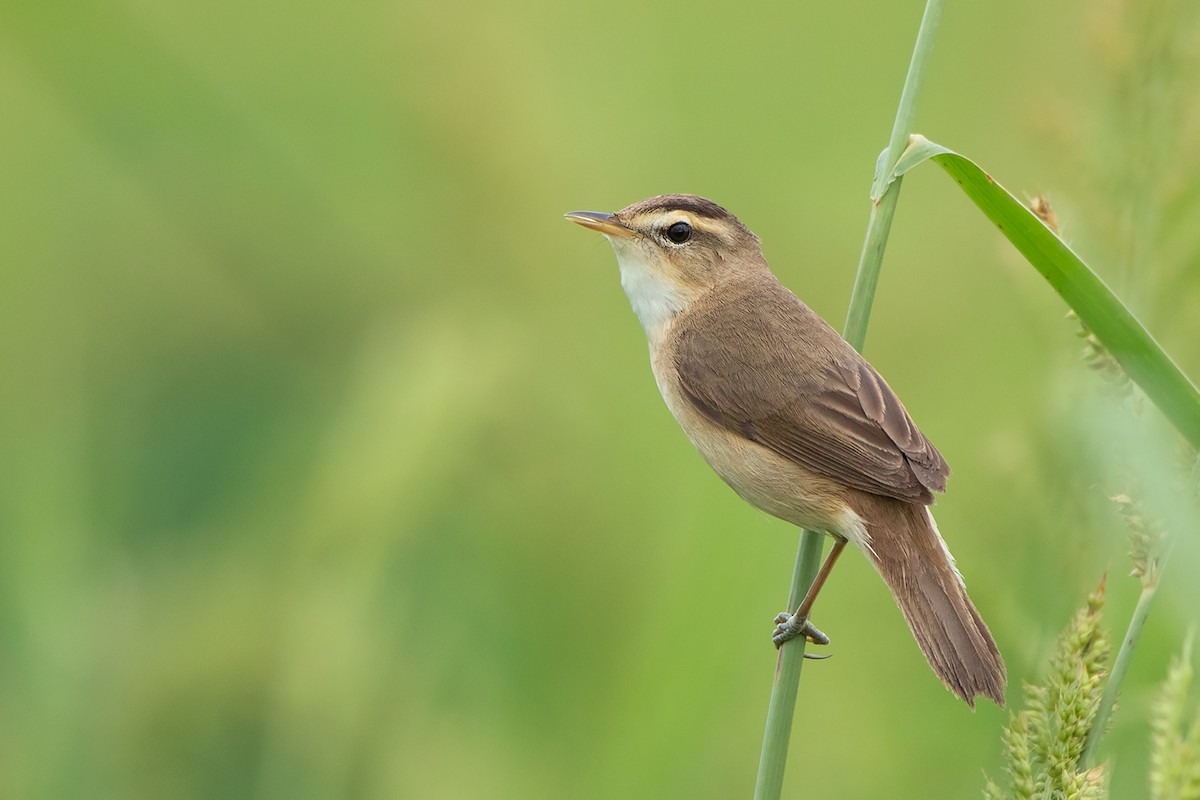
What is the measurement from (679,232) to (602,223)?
0.80 feet

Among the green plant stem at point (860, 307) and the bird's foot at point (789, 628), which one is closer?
the green plant stem at point (860, 307)

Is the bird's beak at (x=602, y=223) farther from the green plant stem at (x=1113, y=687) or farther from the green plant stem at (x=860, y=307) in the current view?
the green plant stem at (x=1113, y=687)

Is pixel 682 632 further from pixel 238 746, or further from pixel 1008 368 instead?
pixel 1008 368

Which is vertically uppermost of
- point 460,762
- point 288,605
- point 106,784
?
point 288,605

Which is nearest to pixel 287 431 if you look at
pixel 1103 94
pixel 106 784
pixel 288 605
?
pixel 288 605

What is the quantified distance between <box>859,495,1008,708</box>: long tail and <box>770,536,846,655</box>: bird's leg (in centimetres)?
15

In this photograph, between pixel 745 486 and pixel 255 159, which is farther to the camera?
pixel 255 159

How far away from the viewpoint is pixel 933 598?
8.71 feet

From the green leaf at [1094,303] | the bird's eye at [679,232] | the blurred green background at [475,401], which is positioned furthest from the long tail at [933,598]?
the bird's eye at [679,232]

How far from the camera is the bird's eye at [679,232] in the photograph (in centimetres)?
367

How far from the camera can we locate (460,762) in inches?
112

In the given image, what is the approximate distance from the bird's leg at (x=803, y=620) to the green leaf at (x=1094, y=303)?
0.83 meters

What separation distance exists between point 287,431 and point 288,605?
0.71 meters

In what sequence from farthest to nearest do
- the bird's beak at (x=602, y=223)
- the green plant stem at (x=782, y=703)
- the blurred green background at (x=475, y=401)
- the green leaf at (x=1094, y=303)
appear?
the bird's beak at (x=602, y=223)
the blurred green background at (x=475, y=401)
the green plant stem at (x=782, y=703)
the green leaf at (x=1094, y=303)
